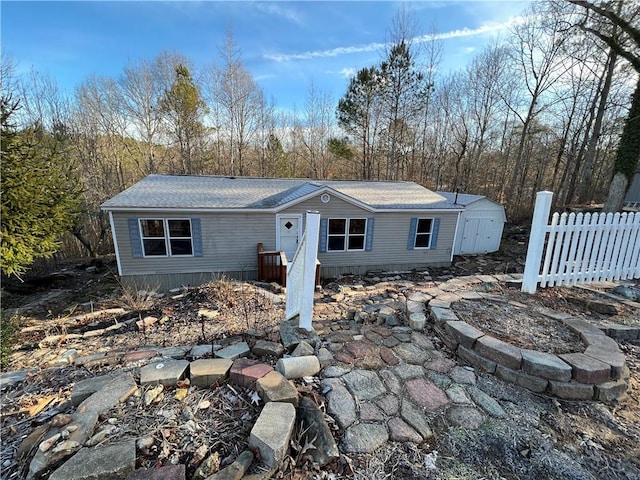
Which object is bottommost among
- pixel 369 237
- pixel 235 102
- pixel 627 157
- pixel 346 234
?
pixel 369 237

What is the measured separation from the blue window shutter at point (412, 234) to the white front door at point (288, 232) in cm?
390

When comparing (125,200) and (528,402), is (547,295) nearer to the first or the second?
(528,402)

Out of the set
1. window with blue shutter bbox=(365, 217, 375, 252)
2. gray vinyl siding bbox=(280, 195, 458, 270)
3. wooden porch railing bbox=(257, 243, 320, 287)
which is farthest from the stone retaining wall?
window with blue shutter bbox=(365, 217, 375, 252)

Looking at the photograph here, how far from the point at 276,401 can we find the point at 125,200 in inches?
311

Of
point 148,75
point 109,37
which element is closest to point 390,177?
point 109,37

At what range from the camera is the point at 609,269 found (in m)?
4.42

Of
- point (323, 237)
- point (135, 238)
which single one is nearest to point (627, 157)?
point (323, 237)

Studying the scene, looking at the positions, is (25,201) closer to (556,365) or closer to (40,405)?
(40,405)

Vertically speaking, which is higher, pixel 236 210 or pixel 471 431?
pixel 236 210

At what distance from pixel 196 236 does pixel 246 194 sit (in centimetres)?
220

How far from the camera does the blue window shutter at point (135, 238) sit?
7461mm

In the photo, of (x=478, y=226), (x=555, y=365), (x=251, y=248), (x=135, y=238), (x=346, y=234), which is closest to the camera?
(x=555, y=365)

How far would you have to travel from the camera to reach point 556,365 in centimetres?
227

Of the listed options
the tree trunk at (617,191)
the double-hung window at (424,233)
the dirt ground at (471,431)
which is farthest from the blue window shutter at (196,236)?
the tree trunk at (617,191)
